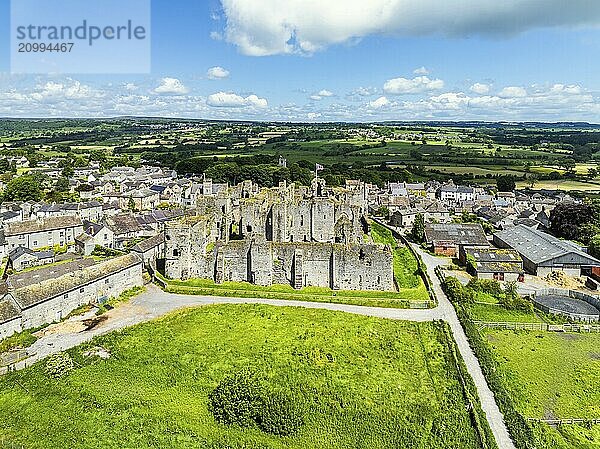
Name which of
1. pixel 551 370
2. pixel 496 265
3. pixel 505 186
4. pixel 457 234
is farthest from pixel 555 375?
pixel 505 186

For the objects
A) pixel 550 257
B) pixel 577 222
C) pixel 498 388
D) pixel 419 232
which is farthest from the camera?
pixel 577 222

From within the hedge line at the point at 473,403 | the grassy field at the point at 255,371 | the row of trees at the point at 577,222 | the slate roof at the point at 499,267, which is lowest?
the grassy field at the point at 255,371

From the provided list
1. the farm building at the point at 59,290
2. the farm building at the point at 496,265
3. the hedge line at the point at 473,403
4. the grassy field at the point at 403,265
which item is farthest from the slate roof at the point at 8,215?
the hedge line at the point at 473,403

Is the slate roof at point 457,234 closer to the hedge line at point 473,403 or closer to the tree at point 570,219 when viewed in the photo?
the tree at point 570,219

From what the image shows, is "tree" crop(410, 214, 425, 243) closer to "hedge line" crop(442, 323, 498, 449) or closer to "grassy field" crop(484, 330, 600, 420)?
"grassy field" crop(484, 330, 600, 420)

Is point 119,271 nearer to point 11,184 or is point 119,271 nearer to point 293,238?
point 293,238

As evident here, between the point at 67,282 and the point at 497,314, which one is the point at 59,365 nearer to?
the point at 67,282
